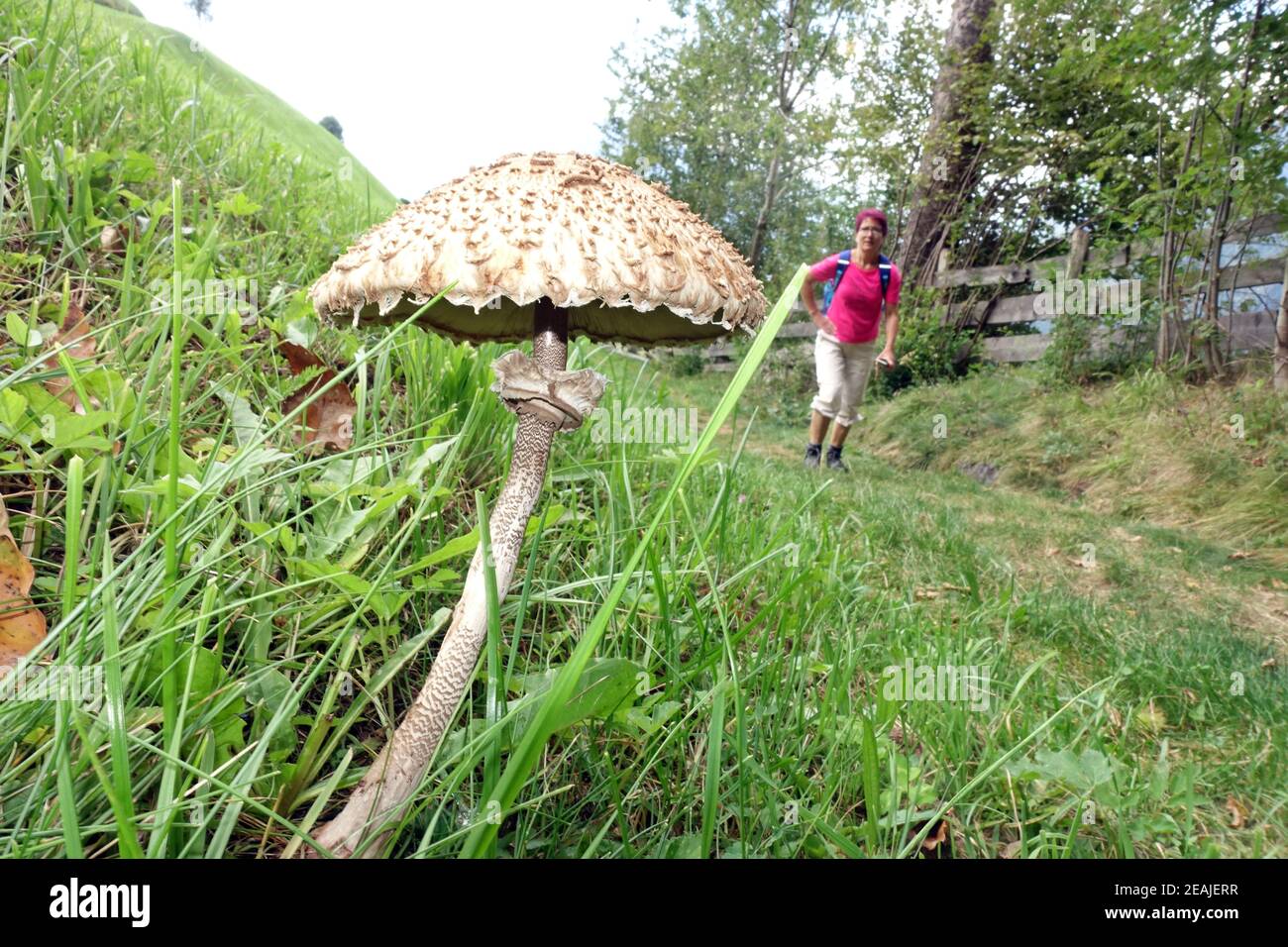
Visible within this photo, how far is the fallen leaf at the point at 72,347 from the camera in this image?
184 centimetres

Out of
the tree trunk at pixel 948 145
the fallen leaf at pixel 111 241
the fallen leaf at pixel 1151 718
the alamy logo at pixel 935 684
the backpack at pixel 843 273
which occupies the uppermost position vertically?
the tree trunk at pixel 948 145

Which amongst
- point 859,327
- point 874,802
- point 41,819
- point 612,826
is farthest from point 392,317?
point 859,327

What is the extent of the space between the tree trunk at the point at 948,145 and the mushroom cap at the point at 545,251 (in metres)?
12.7

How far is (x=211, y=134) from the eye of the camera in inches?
133

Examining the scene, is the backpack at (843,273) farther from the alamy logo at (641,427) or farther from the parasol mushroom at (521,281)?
the parasol mushroom at (521,281)

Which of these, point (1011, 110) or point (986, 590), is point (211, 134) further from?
point (1011, 110)

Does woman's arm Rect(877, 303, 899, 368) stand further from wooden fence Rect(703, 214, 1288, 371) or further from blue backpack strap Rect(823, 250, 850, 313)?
wooden fence Rect(703, 214, 1288, 371)

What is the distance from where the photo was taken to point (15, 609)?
1329 millimetres

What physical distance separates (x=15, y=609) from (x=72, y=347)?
964 millimetres

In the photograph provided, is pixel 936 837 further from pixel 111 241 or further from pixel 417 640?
pixel 111 241

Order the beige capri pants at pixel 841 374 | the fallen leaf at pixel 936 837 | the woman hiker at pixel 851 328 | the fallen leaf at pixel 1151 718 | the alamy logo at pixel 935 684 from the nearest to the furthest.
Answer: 1. the fallen leaf at pixel 936 837
2. the alamy logo at pixel 935 684
3. the fallen leaf at pixel 1151 718
4. the woman hiker at pixel 851 328
5. the beige capri pants at pixel 841 374

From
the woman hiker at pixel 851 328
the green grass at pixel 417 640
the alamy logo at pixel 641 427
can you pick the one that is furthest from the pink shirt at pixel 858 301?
the green grass at pixel 417 640

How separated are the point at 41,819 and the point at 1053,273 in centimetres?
1250
